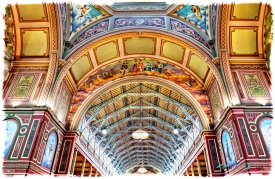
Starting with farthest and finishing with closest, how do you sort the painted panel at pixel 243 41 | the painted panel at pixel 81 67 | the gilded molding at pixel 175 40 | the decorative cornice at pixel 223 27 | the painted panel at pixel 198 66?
the painted panel at pixel 81 67
the painted panel at pixel 198 66
the gilded molding at pixel 175 40
the painted panel at pixel 243 41
the decorative cornice at pixel 223 27

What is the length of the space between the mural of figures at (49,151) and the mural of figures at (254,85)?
9.96 meters

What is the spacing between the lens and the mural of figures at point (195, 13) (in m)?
10.6

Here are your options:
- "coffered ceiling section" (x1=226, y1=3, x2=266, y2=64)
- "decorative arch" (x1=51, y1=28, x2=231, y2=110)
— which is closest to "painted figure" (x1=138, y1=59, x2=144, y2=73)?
"decorative arch" (x1=51, y1=28, x2=231, y2=110)

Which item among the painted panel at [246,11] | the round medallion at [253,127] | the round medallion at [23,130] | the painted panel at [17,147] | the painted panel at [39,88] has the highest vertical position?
the painted panel at [246,11]

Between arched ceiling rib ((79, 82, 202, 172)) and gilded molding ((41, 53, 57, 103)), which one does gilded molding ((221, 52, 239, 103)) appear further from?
gilded molding ((41, 53, 57, 103))

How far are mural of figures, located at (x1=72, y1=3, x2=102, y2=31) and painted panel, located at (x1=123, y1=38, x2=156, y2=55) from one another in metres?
2.35

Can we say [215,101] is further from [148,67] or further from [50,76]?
[50,76]

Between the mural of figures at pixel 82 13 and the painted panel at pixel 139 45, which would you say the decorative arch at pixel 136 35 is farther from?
the mural of figures at pixel 82 13

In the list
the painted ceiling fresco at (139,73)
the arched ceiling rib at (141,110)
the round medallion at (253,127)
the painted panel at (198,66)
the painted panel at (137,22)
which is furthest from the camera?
the arched ceiling rib at (141,110)

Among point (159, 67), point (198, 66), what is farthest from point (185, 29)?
point (159, 67)

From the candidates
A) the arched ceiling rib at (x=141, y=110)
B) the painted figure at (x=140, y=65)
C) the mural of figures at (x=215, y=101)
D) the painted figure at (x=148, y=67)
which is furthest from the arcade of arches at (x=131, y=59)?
the arched ceiling rib at (x=141, y=110)

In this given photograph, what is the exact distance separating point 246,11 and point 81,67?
9.33m

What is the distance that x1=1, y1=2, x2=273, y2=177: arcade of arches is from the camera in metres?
8.70

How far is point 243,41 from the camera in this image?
1041 centimetres
